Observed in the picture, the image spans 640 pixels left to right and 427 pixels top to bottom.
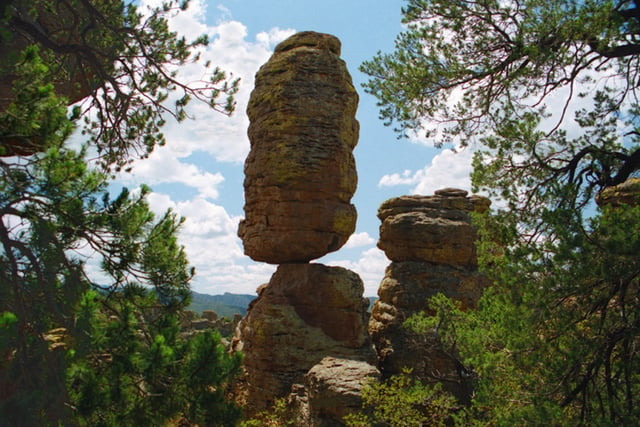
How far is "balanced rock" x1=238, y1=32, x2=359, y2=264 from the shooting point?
16312 millimetres

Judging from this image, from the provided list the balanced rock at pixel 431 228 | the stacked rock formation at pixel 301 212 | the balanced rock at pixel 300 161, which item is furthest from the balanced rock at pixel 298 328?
the balanced rock at pixel 431 228

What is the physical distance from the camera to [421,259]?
20062mm

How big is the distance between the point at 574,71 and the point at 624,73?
2.86ft

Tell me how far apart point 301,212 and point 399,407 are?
6.69 meters

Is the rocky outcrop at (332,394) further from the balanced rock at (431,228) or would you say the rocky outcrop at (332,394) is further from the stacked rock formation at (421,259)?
→ the balanced rock at (431,228)

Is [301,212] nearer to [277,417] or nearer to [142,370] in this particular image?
[277,417]

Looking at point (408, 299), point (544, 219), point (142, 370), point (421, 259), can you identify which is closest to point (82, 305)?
point (142, 370)

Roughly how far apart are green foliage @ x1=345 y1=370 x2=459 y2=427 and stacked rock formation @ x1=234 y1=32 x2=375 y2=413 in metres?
3.04

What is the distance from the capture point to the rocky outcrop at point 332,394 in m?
11.5

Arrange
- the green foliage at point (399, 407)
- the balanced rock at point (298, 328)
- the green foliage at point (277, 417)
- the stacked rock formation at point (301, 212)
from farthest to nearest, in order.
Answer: the stacked rock formation at point (301, 212), the balanced rock at point (298, 328), the green foliage at point (277, 417), the green foliage at point (399, 407)

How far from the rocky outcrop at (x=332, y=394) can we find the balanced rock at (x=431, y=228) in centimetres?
804

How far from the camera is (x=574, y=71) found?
8.62 metres

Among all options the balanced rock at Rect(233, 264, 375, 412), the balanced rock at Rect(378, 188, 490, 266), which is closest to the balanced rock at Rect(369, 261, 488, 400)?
the balanced rock at Rect(378, 188, 490, 266)

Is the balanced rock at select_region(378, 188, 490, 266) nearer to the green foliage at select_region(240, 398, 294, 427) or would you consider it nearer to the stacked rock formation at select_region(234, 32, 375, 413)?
the stacked rock formation at select_region(234, 32, 375, 413)
